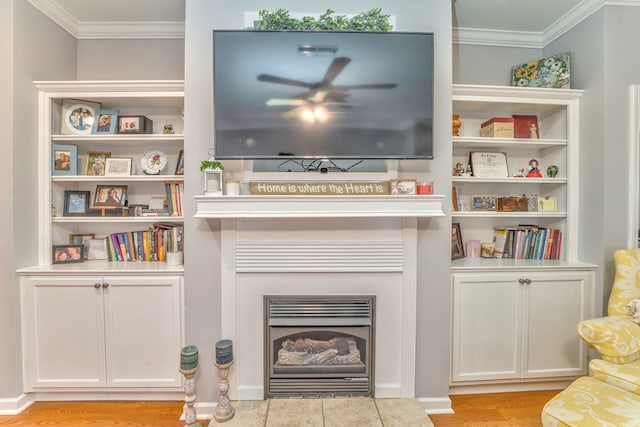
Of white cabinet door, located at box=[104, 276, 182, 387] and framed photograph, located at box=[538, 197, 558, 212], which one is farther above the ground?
framed photograph, located at box=[538, 197, 558, 212]

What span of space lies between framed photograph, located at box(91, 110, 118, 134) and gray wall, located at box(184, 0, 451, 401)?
2.56 ft

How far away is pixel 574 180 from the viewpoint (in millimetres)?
2322

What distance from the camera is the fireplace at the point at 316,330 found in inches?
76.4

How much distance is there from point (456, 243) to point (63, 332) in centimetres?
283

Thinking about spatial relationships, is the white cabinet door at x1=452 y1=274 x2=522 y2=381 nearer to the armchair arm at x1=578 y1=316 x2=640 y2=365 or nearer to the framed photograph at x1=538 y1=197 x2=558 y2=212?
the armchair arm at x1=578 y1=316 x2=640 y2=365

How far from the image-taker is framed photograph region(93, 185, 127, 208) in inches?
93.1

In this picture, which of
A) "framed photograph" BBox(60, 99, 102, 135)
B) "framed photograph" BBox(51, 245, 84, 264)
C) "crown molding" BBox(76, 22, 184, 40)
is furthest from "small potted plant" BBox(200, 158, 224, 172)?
"crown molding" BBox(76, 22, 184, 40)

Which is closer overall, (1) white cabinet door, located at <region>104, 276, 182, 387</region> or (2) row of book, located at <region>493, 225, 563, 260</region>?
(1) white cabinet door, located at <region>104, 276, 182, 387</region>

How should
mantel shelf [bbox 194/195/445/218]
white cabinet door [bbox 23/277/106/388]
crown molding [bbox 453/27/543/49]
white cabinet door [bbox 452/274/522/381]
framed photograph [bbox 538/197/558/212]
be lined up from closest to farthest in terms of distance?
mantel shelf [bbox 194/195/445/218] < white cabinet door [bbox 23/277/106/388] < white cabinet door [bbox 452/274/522/381] < framed photograph [bbox 538/197/558/212] < crown molding [bbox 453/27/543/49]

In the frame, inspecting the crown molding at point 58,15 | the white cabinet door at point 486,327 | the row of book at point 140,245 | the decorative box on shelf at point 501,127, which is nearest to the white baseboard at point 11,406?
the row of book at point 140,245

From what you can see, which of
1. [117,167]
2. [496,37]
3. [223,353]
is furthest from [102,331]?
[496,37]

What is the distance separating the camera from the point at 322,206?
1802mm

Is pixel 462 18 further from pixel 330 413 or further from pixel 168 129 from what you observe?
pixel 330 413

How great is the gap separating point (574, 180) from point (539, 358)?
4.32 ft
